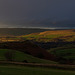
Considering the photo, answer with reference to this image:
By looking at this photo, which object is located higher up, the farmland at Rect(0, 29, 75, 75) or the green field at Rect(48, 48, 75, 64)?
the farmland at Rect(0, 29, 75, 75)

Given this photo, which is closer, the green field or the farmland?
the farmland

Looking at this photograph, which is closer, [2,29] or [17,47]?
[17,47]

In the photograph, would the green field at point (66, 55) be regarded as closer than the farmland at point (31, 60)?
No

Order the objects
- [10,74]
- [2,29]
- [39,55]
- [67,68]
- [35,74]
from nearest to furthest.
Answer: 1. [10,74]
2. [35,74]
3. [67,68]
4. [39,55]
5. [2,29]

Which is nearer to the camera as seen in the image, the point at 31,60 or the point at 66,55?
the point at 31,60

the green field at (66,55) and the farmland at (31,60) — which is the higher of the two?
the farmland at (31,60)

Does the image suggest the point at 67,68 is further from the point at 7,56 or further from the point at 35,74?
the point at 7,56

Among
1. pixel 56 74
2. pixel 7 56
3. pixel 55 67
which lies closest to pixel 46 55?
pixel 7 56

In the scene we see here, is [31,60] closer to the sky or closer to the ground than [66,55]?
closer to the sky

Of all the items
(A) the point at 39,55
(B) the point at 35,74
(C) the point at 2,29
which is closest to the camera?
(B) the point at 35,74

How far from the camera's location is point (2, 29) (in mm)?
198750

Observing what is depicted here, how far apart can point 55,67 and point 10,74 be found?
8.01m

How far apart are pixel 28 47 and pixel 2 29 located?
149 meters

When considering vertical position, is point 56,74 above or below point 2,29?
below
